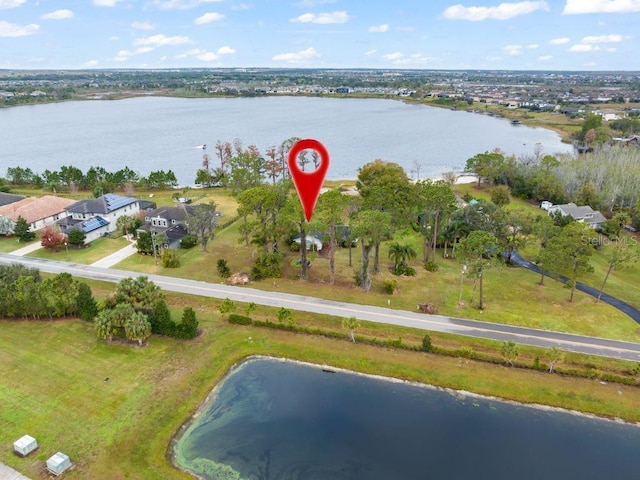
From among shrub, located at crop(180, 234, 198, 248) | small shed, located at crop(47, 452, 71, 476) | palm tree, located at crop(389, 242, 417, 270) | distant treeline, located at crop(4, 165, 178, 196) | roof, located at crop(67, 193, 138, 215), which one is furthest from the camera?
distant treeline, located at crop(4, 165, 178, 196)

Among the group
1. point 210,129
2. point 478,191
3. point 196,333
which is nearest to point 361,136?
point 210,129

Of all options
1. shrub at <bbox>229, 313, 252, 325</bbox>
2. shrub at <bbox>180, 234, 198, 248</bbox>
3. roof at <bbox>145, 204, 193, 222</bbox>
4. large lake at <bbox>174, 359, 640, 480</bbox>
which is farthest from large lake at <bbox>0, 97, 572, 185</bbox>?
large lake at <bbox>174, 359, 640, 480</bbox>

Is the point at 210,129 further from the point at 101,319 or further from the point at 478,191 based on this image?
the point at 101,319

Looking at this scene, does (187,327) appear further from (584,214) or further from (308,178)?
(584,214)

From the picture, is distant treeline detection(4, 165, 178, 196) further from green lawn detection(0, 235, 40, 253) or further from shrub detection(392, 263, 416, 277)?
shrub detection(392, 263, 416, 277)

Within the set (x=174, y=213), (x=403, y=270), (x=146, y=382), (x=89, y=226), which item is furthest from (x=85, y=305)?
(x=403, y=270)

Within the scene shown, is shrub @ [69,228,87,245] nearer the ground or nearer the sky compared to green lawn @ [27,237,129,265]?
nearer the sky
